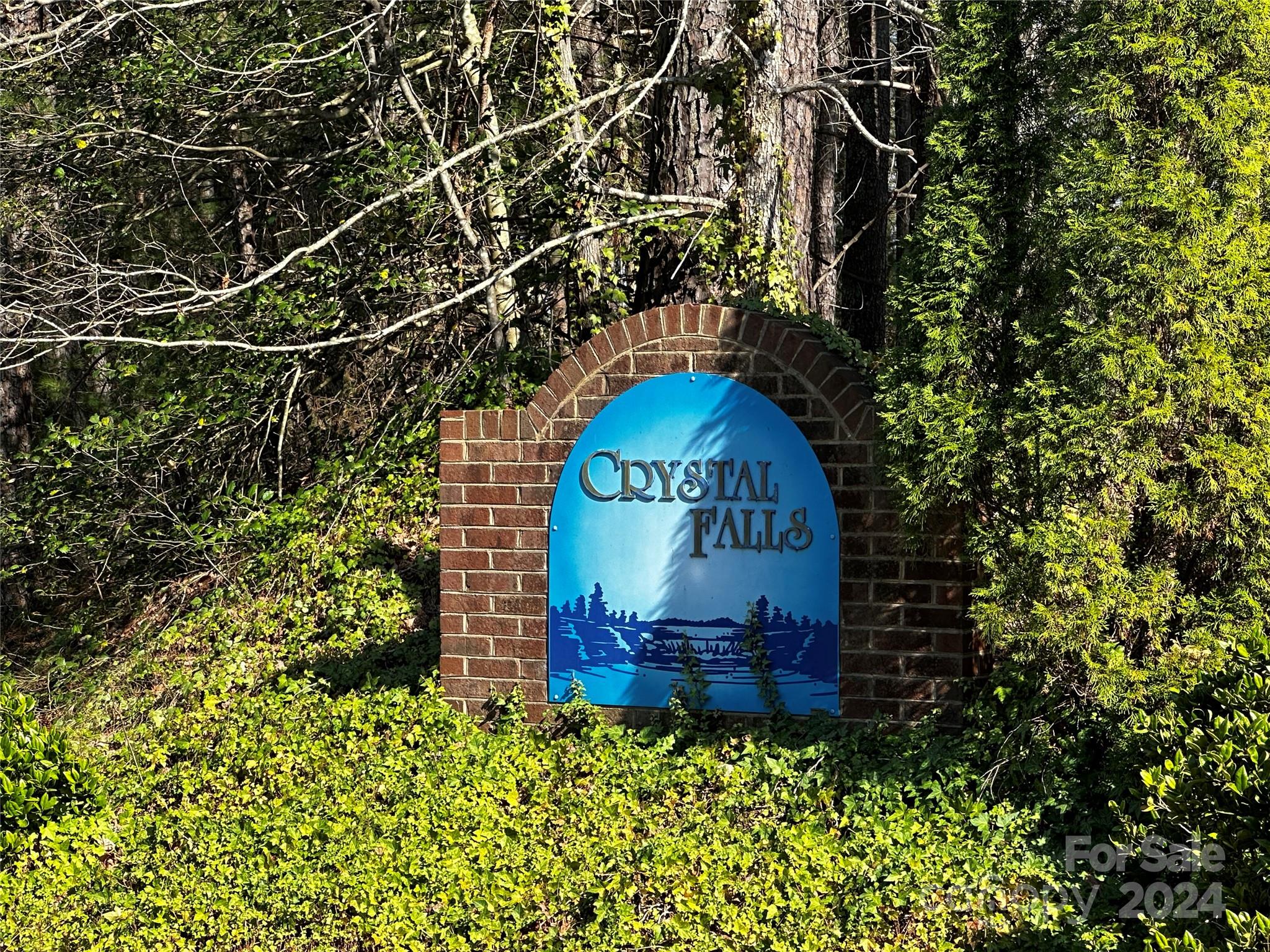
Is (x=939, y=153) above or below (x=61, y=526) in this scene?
above

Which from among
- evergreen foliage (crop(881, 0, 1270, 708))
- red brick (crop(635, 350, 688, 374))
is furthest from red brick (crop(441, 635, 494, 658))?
evergreen foliage (crop(881, 0, 1270, 708))

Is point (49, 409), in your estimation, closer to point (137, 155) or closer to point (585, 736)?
point (137, 155)

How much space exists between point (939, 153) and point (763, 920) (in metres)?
3.22

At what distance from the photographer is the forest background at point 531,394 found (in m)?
4.36

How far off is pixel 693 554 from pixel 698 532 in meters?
0.11

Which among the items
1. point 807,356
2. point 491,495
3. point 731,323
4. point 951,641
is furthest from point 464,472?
point 951,641

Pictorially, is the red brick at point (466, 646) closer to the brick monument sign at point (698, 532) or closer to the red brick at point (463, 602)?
the brick monument sign at point (698, 532)

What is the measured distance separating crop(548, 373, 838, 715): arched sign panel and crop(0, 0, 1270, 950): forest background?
276 mm

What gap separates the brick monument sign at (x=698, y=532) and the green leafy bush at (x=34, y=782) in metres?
1.87

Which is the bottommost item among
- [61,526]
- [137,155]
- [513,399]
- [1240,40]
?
[61,526]

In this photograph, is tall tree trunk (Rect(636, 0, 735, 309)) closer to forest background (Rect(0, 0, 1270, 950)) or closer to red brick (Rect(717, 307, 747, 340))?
forest background (Rect(0, 0, 1270, 950))

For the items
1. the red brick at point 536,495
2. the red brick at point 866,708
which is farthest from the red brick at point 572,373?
the red brick at point 866,708

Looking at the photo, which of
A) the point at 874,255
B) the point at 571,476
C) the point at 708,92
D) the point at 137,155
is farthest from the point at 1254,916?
the point at 874,255

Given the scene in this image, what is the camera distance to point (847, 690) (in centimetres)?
530
